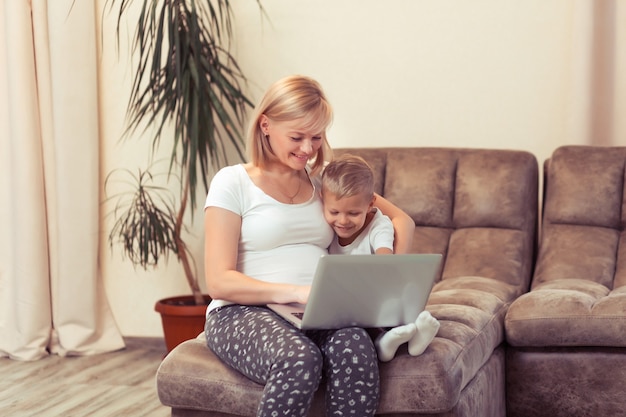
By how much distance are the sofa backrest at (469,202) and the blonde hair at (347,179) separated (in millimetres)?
949

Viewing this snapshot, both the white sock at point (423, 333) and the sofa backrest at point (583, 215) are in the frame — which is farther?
the sofa backrest at point (583, 215)

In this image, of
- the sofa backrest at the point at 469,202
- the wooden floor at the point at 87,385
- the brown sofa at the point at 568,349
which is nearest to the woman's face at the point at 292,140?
the brown sofa at the point at 568,349

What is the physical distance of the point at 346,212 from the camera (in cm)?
225

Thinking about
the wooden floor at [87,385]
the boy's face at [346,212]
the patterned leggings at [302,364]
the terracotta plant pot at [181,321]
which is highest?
the boy's face at [346,212]

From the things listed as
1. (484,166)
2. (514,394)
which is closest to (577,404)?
(514,394)

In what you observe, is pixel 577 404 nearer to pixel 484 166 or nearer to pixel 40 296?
pixel 484 166

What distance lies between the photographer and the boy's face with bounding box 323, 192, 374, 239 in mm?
2244

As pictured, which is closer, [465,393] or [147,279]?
[465,393]

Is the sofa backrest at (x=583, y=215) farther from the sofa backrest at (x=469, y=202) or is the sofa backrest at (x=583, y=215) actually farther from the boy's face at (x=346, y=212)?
the boy's face at (x=346, y=212)

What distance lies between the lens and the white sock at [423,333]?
2.00m

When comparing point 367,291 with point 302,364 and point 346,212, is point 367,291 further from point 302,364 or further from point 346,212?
point 346,212

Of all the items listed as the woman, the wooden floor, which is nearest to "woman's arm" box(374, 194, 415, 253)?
the woman

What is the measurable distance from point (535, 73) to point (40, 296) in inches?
89.8

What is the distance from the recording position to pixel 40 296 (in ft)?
12.8
